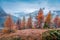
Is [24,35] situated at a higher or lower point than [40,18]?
lower

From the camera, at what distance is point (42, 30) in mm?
3777

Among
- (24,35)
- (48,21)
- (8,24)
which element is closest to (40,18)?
(48,21)

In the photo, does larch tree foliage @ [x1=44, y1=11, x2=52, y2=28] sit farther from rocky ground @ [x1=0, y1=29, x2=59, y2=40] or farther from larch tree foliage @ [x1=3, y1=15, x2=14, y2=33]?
larch tree foliage @ [x1=3, y1=15, x2=14, y2=33]

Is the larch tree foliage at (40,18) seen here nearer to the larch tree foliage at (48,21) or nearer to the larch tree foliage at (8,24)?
the larch tree foliage at (48,21)

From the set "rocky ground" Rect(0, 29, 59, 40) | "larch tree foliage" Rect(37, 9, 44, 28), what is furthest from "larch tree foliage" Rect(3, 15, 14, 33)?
"larch tree foliage" Rect(37, 9, 44, 28)

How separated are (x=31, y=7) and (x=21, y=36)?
1.99 ft

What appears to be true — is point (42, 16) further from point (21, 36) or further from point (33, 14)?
point (21, 36)

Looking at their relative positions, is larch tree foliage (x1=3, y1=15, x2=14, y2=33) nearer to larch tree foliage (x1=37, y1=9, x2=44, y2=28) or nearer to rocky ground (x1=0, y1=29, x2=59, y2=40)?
rocky ground (x1=0, y1=29, x2=59, y2=40)

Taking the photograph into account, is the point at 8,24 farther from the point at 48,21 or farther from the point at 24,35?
the point at 48,21

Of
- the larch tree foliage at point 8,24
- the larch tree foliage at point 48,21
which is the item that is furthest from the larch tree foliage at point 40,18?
the larch tree foliage at point 8,24

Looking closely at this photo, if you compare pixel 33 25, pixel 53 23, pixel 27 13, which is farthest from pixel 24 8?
pixel 53 23

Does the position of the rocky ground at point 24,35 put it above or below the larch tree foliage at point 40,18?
below

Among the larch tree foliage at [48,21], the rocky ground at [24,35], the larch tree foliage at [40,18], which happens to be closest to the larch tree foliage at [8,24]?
the rocky ground at [24,35]

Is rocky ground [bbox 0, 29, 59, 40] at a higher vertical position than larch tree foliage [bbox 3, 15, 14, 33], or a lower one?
lower
